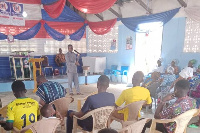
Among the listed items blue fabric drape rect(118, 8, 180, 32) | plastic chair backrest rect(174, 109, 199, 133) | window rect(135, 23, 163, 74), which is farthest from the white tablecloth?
plastic chair backrest rect(174, 109, 199, 133)

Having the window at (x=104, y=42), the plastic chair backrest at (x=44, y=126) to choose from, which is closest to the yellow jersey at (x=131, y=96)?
the plastic chair backrest at (x=44, y=126)

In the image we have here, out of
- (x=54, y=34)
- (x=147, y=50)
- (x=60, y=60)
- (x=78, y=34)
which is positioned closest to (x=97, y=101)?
(x=147, y=50)

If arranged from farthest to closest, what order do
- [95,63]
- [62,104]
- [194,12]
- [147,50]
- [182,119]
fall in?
1. [95,63]
2. [147,50]
3. [194,12]
4. [62,104]
5. [182,119]

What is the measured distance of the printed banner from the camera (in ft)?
22.5

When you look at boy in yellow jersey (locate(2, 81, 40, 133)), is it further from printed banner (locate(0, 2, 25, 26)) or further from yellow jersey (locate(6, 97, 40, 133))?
printed banner (locate(0, 2, 25, 26))

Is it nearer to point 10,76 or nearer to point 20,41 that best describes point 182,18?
point 20,41

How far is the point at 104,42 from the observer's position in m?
9.17

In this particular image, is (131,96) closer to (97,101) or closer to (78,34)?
(97,101)

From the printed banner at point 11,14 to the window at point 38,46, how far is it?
86cm

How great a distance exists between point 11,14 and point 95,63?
13.5ft

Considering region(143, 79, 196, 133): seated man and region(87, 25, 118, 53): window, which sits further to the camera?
region(87, 25, 118, 53): window

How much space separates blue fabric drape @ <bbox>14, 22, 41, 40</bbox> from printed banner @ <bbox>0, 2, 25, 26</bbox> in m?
0.43

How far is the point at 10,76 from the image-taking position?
24.6 ft

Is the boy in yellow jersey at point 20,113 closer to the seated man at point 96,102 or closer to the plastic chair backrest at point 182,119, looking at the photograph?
the seated man at point 96,102
